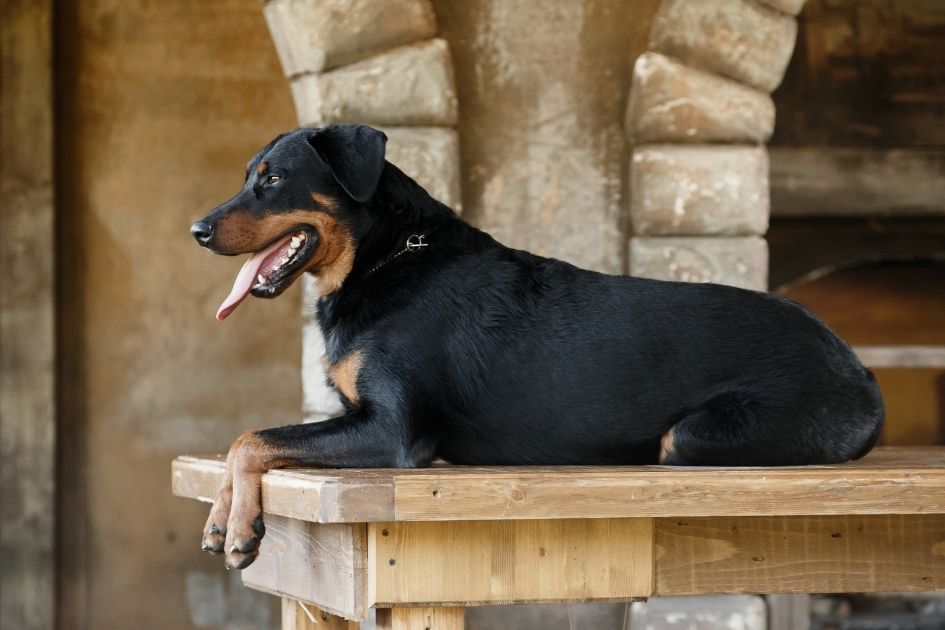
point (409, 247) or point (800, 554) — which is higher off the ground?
point (409, 247)

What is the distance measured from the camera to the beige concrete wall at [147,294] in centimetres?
586

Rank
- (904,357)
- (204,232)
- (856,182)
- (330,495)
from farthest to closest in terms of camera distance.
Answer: (856,182), (904,357), (204,232), (330,495)

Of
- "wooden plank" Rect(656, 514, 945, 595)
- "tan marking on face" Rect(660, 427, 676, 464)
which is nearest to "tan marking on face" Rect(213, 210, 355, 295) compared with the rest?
"tan marking on face" Rect(660, 427, 676, 464)

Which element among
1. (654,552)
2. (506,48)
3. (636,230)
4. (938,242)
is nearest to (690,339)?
(654,552)

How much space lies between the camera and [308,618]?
115 inches

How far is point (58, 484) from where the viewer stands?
5879 mm

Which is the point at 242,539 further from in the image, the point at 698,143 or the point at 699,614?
the point at 698,143

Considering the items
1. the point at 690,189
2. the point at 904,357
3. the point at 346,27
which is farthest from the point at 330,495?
the point at 904,357

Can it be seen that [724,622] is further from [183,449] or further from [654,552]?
[183,449]

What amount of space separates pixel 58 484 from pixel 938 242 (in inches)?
168

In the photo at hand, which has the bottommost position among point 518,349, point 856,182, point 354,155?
point 518,349

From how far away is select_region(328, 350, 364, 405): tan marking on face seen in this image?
2.71 metres

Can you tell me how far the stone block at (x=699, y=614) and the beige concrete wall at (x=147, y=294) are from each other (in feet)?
7.21

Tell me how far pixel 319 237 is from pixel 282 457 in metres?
0.51
